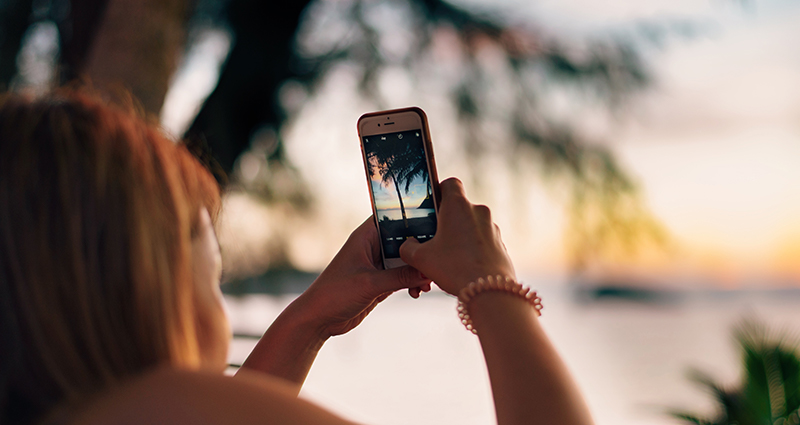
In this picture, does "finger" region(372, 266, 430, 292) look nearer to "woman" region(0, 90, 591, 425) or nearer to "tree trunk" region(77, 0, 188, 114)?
"woman" region(0, 90, 591, 425)

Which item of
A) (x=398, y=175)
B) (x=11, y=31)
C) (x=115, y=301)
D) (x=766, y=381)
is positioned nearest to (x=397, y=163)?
(x=398, y=175)

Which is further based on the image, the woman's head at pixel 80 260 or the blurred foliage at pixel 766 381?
the blurred foliage at pixel 766 381

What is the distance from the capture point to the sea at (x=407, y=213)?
645mm

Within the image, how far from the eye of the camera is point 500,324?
41 cm

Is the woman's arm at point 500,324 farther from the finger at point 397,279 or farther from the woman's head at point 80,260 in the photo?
the woman's head at point 80,260

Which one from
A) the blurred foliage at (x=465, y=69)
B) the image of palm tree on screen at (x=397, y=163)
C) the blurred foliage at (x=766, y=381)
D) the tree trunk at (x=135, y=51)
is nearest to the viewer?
the image of palm tree on screen at (x=397, y=163)

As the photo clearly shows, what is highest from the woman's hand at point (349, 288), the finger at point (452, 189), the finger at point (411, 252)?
the finger at point (452, 189)

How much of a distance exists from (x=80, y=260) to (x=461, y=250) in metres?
0.31

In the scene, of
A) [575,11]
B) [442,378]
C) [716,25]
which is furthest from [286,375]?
[442,378]

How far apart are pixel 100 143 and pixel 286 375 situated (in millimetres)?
354

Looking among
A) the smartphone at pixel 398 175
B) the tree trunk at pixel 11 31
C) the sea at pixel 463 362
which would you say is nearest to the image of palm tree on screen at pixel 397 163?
the smartphone at pixel 398 175

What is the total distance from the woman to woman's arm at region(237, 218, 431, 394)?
21 centimetres

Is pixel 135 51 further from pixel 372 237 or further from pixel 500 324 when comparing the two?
pixel 500 324

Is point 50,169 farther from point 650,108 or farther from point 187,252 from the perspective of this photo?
point 650,108
